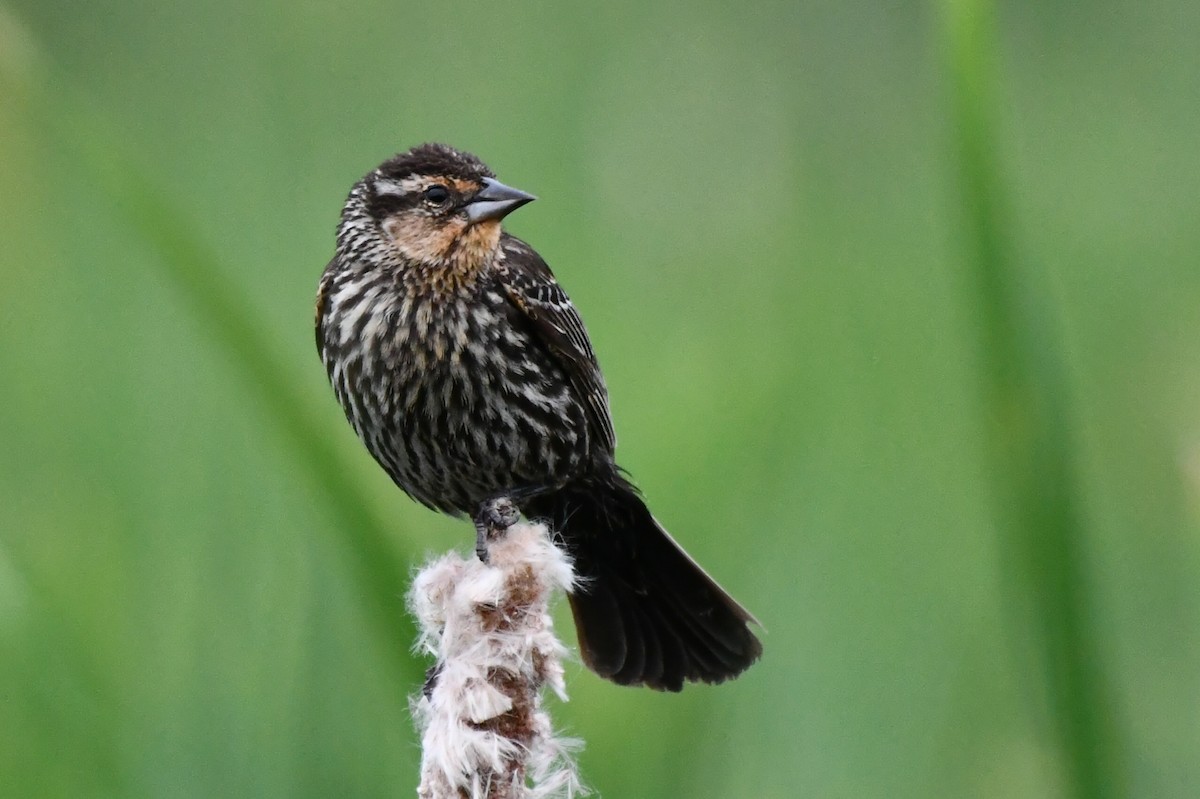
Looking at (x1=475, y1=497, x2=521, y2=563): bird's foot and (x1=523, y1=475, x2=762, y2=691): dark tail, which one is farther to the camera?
(x1=523, y1=475, x2=762, y2=691): dark tail

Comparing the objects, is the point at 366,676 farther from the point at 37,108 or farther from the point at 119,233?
the point at 119,233

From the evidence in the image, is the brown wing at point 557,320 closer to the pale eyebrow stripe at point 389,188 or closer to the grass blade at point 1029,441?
the pale eyebrow stripe at point 389,188

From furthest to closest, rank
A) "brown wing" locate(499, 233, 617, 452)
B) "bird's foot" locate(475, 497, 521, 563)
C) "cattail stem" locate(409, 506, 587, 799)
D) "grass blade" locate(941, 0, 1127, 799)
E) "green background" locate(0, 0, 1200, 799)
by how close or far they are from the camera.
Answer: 1. "brown wing" locate(499, 233, 617, 452)
2. "bird's foot" locate(475, 497, 521, 563)
3. "green background" locate(0, 0, 1200, 799)
4. "cattail stem" locate(409, 506, 587, 799)
5. "grass blade" locate(941, 0, 1127, 799)

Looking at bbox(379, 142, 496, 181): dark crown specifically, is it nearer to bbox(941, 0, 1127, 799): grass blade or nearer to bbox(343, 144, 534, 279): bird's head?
bbox(343, 144, 534, 279): bird's head

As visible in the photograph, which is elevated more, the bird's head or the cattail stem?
the bird's head

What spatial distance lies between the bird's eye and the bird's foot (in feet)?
1.80

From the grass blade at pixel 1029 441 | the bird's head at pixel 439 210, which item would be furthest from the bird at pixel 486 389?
the grass blade at pixel 1029 441

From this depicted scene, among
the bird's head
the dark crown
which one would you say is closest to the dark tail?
the bird's head

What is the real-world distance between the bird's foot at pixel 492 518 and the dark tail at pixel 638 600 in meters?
0.15

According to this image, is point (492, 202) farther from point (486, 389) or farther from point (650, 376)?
point (650, 376)

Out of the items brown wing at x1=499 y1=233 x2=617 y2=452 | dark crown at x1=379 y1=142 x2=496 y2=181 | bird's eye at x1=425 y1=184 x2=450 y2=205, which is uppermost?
dark crown at x1=379 y1=142 x2=496 y2=181

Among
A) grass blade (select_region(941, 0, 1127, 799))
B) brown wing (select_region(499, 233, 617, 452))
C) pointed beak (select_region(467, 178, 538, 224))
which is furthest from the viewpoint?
brown wing (select_region(499, 233, 617, 452))

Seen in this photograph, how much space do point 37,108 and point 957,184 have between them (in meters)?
1.13

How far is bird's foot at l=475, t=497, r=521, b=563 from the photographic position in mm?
2592
